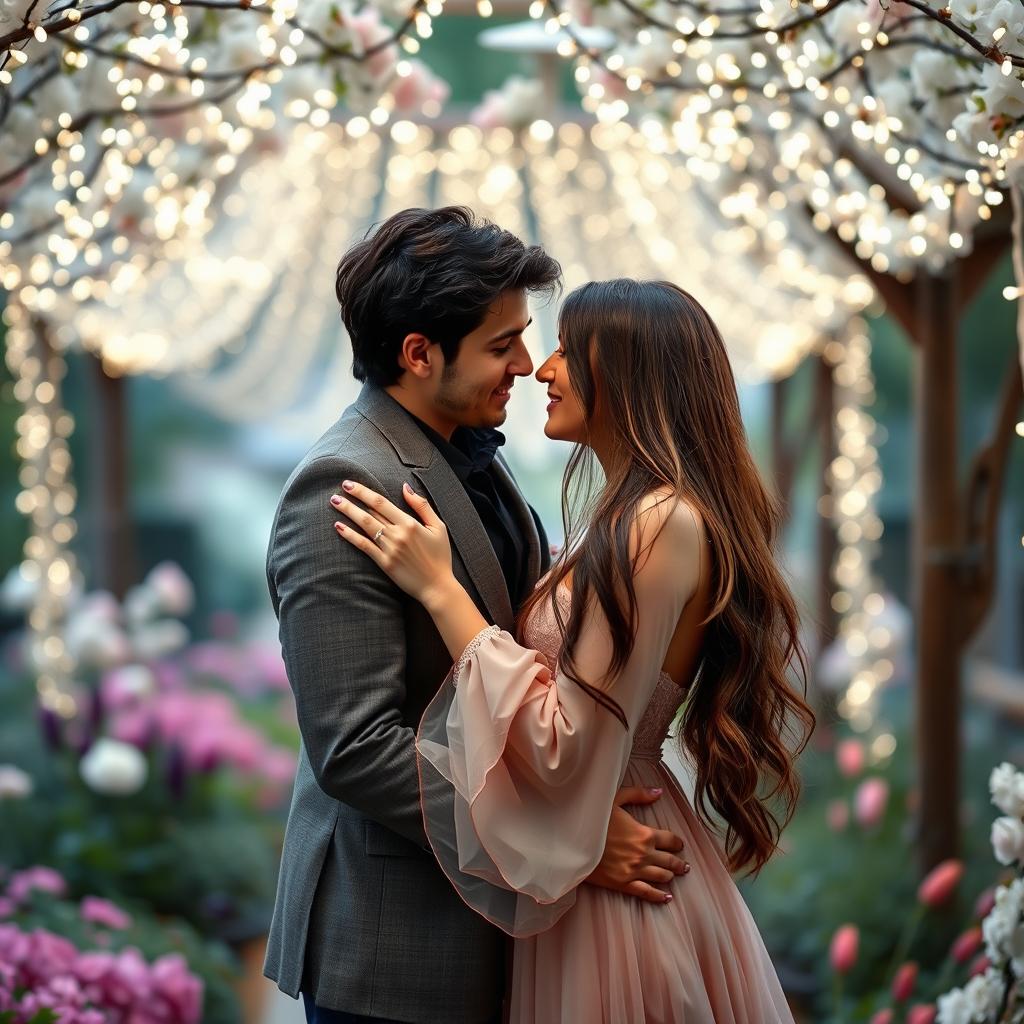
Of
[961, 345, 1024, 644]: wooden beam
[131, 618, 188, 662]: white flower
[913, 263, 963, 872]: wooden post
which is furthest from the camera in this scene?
[131, 618, 188, 662]: white flower

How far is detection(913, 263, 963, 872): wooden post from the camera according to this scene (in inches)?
149

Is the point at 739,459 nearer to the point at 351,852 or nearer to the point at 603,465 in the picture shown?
the point at 603,465

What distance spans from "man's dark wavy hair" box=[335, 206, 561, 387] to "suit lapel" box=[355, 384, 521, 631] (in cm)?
11

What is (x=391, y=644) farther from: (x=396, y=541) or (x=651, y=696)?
(x=651, y=696)

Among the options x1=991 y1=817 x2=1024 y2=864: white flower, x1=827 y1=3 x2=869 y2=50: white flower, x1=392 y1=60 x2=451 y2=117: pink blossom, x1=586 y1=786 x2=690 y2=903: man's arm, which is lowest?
x1=991 y1=817 x2=1024 y2=864: white flower

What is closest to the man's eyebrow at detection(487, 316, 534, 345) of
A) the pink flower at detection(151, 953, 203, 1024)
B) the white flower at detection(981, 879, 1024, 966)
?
the white flower at detection(981, 879, 1024, 966)

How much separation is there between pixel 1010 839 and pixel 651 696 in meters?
0.78

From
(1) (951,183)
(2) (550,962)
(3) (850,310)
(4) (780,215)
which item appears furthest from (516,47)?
(2) (550,962)

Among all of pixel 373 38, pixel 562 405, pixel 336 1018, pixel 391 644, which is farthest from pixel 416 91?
pixel 336 1018

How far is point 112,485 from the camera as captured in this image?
18.3ft

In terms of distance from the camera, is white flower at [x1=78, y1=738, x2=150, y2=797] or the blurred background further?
white flower at [x1=78, y1=738, x2=150, y2=797]

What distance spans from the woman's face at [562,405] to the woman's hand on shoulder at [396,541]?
25cm

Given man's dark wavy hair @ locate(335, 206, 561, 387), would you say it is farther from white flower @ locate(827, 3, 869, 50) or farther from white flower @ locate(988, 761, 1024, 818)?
white flower @ locate(988, 761, 1024, 818)

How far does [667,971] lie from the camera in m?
1.90
